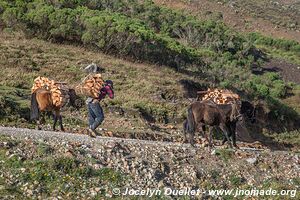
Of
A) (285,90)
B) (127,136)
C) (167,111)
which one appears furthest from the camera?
(285,90)

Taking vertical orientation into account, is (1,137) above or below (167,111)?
above

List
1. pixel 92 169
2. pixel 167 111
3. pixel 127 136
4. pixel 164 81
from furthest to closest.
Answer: pixel 164 81
pixel 167 111
pixel 127 136
pixel 92 169

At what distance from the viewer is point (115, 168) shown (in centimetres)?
1167

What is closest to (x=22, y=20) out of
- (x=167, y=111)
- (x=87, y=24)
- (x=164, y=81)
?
(x=87, y=24)

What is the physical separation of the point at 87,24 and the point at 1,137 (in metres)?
24.8

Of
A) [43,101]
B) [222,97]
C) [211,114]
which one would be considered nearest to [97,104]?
[43,101]

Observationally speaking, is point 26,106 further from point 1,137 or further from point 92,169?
point 92,169

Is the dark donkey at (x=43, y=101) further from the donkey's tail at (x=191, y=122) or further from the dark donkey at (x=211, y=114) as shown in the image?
the dark donkey at (x=211, y=114)

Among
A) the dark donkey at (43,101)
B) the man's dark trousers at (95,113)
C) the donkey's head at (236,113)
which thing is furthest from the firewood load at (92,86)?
the donkey's head at (236,113)

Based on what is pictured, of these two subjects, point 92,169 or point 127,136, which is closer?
point 92,169

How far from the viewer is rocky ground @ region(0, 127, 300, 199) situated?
10.6 meters

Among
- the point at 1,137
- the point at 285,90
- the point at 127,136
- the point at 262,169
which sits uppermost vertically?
the point at 1,137

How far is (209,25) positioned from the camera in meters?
61.6

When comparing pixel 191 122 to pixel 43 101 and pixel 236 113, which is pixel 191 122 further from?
pixel 43 101
